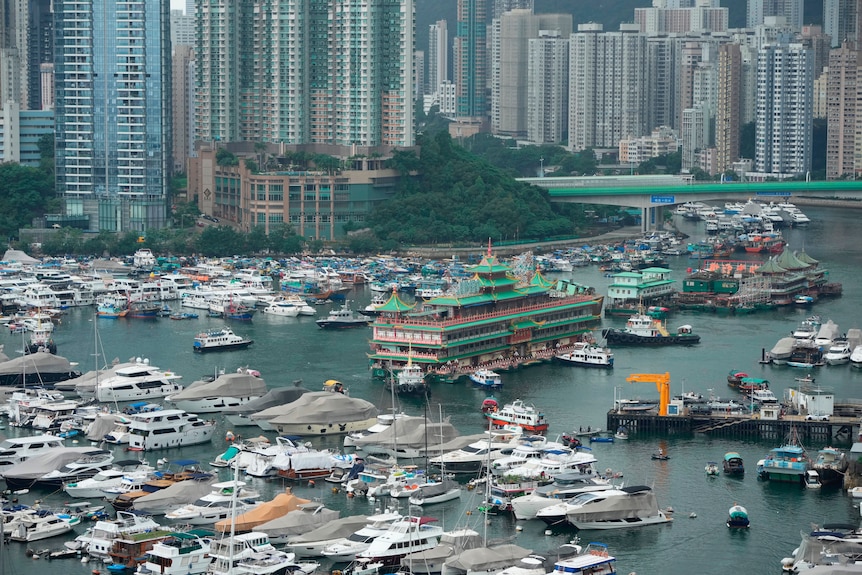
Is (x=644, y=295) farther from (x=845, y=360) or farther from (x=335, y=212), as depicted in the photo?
(x=335, y=212)

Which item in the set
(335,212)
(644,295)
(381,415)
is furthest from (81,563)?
(335,212)

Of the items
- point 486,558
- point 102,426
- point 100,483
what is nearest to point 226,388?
point 102,426

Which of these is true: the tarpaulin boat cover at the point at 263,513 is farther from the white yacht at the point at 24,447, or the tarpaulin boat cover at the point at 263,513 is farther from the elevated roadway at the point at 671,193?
the elevated roadway at the point at 671,193

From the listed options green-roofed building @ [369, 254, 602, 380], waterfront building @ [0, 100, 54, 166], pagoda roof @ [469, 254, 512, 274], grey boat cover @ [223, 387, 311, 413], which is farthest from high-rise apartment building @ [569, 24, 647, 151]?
grey boat cover @ [223, 387, 311, 413]

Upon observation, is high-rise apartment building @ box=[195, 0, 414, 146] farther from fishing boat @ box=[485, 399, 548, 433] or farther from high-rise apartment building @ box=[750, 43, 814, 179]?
fishing boat @ box=[485, 399, 548, 433]

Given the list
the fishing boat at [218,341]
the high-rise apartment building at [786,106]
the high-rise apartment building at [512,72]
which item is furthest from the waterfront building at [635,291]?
the high-rise apartment building at [512,72]

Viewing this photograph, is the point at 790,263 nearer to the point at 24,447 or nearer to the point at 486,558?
the point at 24,447
